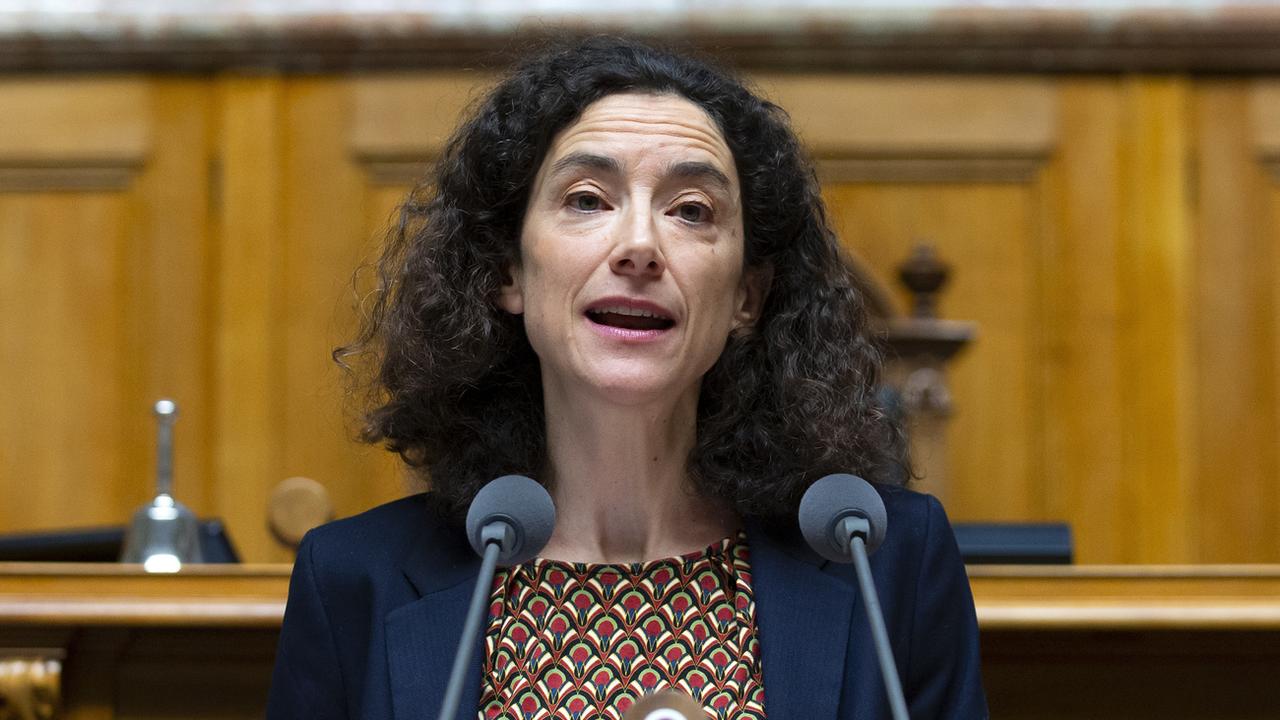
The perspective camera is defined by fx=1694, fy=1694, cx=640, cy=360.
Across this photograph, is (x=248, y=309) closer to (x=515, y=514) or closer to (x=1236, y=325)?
(x=1236, y=325)

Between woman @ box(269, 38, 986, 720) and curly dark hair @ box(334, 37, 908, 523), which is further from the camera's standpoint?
curly dark hair @ box(334, 37, 908, 523)

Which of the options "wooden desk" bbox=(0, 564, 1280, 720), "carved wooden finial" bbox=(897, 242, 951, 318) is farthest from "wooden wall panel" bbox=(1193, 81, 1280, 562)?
"wooden desk" bbox=(0, 564, 1280, 720)

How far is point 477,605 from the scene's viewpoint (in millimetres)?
1241

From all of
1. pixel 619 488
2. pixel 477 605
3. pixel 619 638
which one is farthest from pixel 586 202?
pixel 477 605

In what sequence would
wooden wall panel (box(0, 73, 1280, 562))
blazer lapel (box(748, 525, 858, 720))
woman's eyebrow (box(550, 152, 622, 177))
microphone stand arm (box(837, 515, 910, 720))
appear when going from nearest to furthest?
microphone stand arm (box(837, 515, 910, 720)) → blazer lapel (box(748, 525, 858, 720)) → woman's eyebrow (box(550, 152, 622, 177)) → wooden wall panel (box(0, 73, 1280, 562))

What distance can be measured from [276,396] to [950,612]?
175 centimetres

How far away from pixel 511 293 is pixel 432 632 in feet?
1.26

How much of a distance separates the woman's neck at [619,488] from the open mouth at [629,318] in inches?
3.3

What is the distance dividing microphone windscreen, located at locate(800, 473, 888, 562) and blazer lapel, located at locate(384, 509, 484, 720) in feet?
1.36

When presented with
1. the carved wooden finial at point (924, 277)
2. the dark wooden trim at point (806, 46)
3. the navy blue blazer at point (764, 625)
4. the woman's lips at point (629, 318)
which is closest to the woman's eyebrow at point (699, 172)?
the woman's lips at point (629, 318)

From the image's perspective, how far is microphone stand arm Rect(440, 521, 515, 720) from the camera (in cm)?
117

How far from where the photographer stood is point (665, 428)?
5.76 ft

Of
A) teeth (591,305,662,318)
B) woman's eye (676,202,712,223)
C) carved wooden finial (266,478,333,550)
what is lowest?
carved wooden finial (266,478,333,550)

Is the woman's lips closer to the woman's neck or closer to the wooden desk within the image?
the woman's neck
